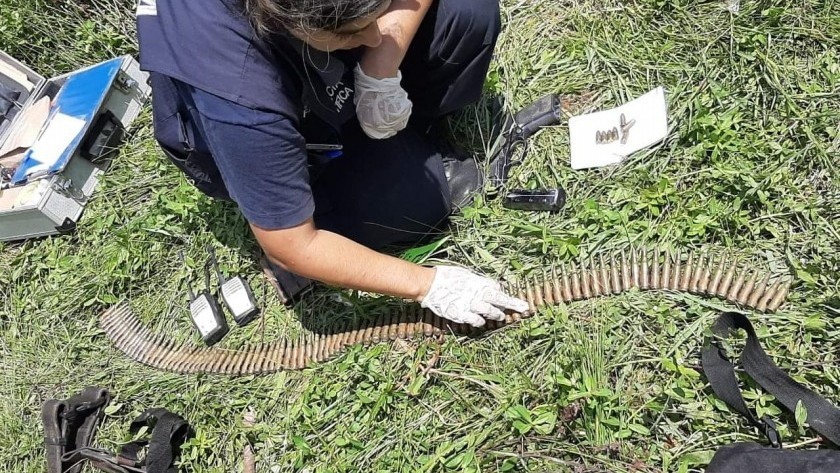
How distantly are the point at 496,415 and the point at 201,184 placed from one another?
1641 mm

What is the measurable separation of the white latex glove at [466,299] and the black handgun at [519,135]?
722 millimetres

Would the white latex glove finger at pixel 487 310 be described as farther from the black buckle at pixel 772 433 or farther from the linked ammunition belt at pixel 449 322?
the black buckle at pixel 772 433

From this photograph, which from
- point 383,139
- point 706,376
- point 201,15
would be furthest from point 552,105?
point 201,15

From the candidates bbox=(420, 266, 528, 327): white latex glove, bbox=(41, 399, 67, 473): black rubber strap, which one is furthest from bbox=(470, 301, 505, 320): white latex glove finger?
bbox=(41, 399, 67, 473): black rubber strap

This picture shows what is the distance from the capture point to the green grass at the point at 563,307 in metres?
2.56

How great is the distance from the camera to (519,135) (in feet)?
A: 11.5

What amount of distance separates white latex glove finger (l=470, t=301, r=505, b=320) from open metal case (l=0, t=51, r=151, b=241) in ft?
9.05

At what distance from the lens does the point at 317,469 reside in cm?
290

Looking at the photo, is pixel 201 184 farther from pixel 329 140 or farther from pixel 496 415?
pixel 496 415

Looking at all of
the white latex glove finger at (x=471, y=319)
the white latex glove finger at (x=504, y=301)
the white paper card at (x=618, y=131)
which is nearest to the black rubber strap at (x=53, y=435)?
the white latex glove finger at (x=471, y=319)

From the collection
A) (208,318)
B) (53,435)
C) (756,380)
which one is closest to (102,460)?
(53,435)

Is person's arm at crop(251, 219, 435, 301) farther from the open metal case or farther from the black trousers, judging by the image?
the open metal case

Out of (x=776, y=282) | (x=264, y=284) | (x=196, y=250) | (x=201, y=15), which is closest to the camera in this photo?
(x=201, y=15)

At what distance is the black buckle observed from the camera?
7.47 ft
